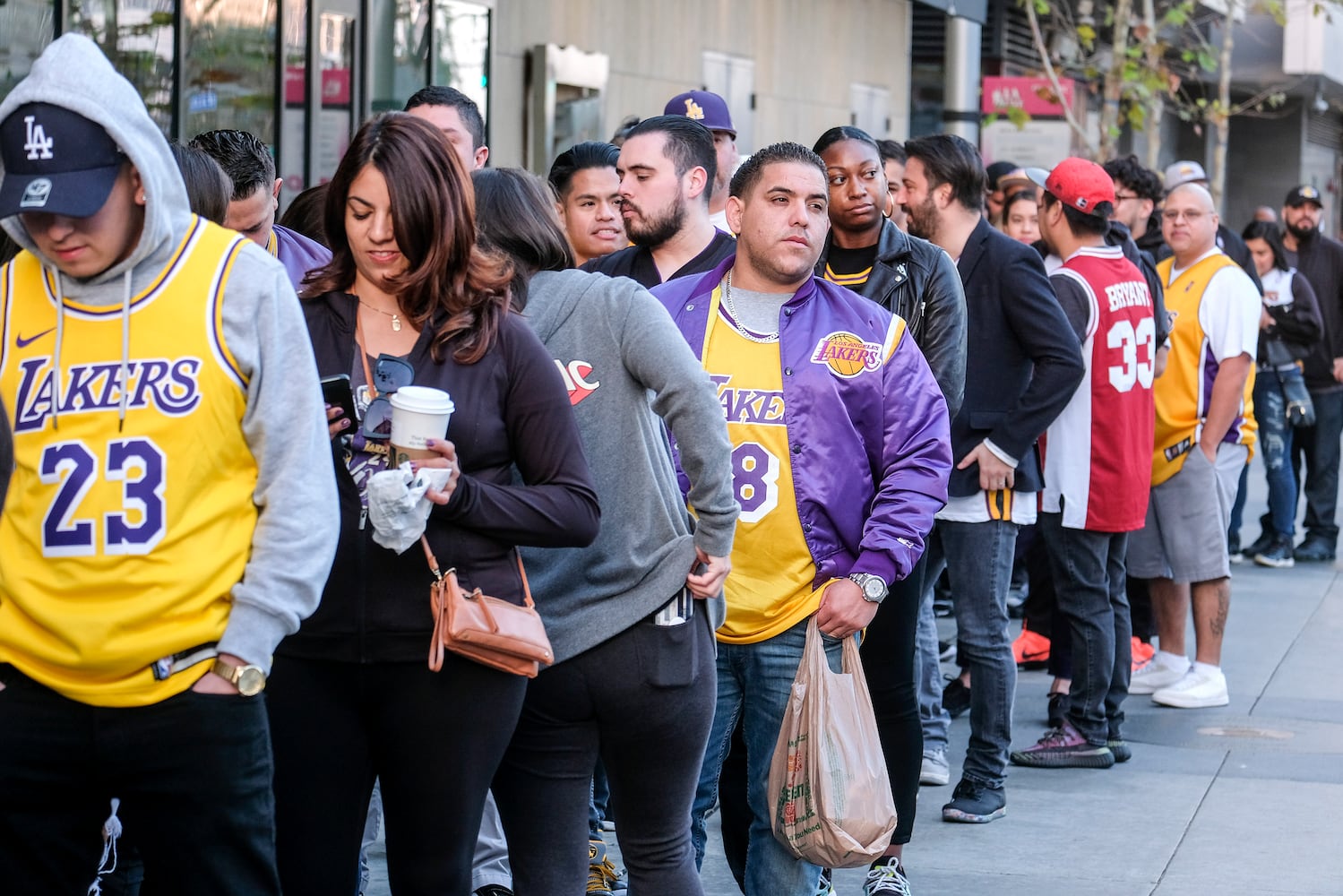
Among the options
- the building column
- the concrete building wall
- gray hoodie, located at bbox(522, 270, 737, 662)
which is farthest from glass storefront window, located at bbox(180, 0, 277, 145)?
the building column

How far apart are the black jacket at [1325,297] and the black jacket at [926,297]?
759cm

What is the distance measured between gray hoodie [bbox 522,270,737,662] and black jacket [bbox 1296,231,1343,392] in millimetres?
9436

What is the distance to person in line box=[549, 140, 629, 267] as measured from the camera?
5.99 metres

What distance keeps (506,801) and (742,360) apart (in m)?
1.27

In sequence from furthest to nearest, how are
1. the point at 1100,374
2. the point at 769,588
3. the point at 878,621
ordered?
the point at 1100,374, the point at 878,621, the point at 769,588

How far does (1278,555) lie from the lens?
12.0 m

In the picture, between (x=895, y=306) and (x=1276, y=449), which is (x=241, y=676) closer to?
(x=895, y=306)

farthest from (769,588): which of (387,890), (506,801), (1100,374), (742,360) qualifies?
(1100,374)

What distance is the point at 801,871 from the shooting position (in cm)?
437

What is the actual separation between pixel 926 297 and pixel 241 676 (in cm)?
288

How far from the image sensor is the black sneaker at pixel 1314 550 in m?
12.1

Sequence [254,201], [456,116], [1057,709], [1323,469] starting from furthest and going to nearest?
1. [1323,469]
2. [1057,709]
3. [456,116]
4. [254,201]

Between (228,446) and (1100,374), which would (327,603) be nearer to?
(228,446)

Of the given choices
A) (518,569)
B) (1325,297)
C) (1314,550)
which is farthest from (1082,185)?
(1325,297)
